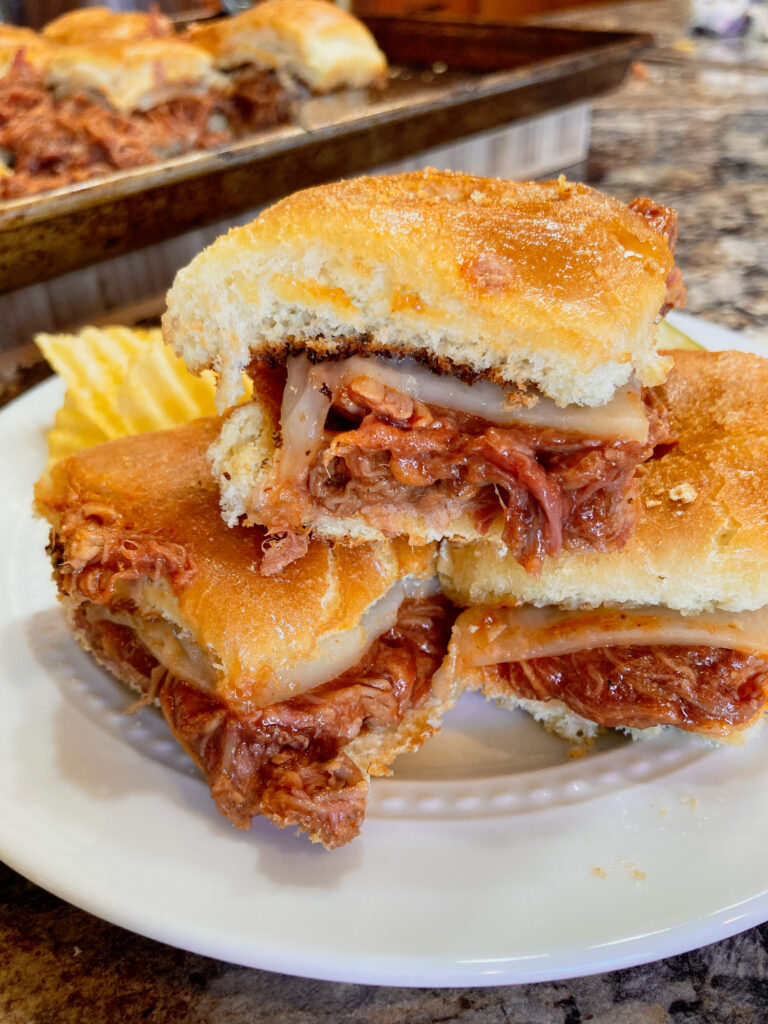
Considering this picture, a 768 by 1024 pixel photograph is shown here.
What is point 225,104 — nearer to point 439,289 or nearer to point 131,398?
point 131,398

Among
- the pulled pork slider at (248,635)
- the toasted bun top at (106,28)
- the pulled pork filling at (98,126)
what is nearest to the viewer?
the pulled pork slider at (248,635)

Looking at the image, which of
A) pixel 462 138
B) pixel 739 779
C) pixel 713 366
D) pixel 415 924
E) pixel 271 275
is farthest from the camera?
pixel 462 138

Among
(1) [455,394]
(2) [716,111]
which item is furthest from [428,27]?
(1) [455,394]

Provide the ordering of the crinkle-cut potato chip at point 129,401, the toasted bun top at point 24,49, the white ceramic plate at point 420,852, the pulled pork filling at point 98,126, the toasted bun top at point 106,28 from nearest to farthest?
1. the white ceramic plate at point 420,852
2. the crinkle-cut potato chip at point 129,401
3. the pulled pork filling at point 98,126
4. the toasted bun top at point 24,49
5. the toasted bun top at point 106,28

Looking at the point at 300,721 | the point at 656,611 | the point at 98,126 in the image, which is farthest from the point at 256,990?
the point at 98,126

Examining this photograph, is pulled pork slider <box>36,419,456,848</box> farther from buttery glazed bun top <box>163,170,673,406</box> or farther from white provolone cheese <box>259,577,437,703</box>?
buttery glazed bun top <box>163,170,673,406</box>

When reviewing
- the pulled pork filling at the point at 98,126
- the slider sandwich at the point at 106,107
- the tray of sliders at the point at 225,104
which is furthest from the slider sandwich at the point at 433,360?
the slider sandwich at the point at 106,107

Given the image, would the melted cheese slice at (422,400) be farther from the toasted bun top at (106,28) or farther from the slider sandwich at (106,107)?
the toasted bun top at (106,28)

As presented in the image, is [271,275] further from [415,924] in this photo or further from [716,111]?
[716,111]
